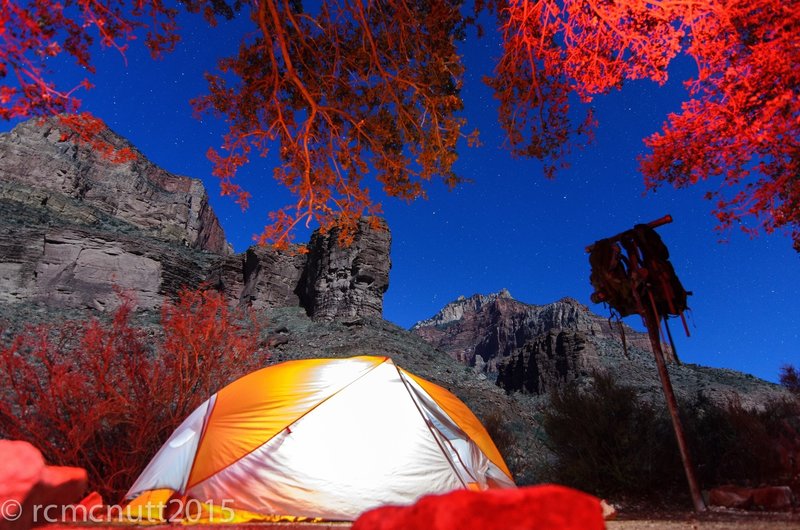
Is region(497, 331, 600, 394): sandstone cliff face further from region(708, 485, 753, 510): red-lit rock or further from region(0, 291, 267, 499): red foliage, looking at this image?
region(0, 291, 267, 499): red foliage

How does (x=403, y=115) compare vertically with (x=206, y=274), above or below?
below

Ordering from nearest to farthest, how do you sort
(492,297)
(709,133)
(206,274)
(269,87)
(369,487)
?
1. (369,487)
2. (269,87)
3. (709,133)
4. (206,274)
5. (492,297)

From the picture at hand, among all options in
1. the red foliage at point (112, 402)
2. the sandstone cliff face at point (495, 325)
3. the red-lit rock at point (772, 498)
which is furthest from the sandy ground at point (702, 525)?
the sandstone cliff face at point (495, 325)

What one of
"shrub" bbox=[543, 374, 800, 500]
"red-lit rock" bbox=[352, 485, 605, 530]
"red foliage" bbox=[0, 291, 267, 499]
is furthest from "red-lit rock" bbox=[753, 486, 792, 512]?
"red foliage" bbox=[0, 291, 267, 499]

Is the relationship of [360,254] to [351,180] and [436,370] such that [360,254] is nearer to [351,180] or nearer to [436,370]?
[436,370]

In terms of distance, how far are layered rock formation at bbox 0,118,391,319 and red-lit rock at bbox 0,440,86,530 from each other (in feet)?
78.5

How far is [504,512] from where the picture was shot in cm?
111

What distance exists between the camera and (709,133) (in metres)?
7.12

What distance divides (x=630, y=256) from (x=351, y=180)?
4.75m

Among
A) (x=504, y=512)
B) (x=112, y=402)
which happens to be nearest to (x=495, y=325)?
(x=112, y=402)

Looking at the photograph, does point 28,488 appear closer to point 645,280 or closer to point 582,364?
point 645,280

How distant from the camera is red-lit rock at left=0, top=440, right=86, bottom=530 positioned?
99.5 inches

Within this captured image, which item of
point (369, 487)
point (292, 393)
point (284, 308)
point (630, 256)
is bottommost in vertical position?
point (369, 487)

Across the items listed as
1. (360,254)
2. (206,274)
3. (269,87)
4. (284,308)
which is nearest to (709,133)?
(269,87)
